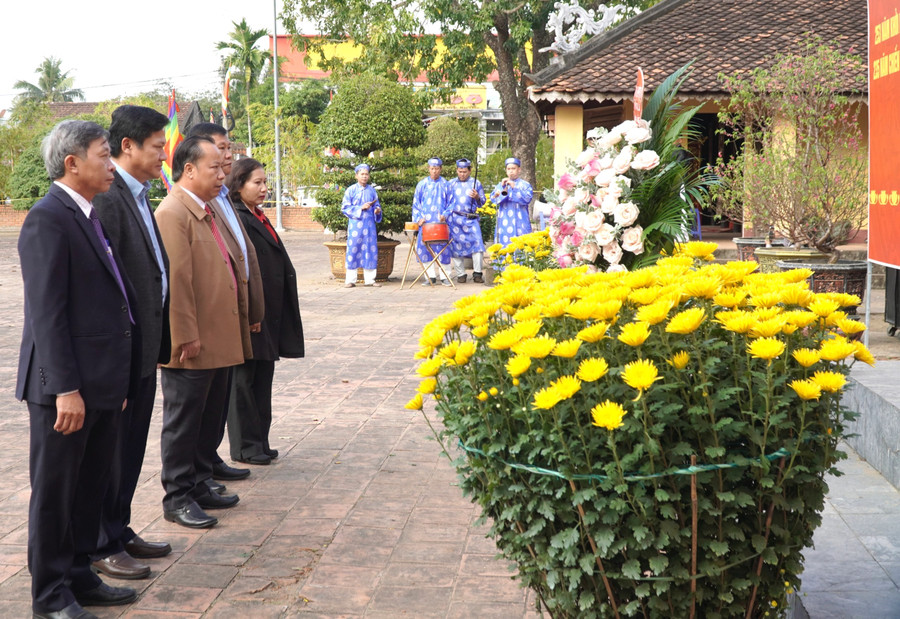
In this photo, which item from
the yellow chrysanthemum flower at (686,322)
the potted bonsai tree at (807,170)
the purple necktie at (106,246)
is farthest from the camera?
the potted bonsai tree at (807,170)

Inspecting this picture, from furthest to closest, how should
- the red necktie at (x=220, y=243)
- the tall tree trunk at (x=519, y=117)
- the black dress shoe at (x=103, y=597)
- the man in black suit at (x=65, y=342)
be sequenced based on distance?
1. the tall tree trunk at (x=519, y=117)
2. the red necktie at (x=220, y=243)
3. the black dress shoe at (x=103, y=597)
4. the man in black suit at (x=65, y=342)

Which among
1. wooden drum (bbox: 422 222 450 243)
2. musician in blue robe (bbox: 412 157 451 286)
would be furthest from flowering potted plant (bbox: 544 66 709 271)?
musician in blue robe (bbox: 412 157 451 286)

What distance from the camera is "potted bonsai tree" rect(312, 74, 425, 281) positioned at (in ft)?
52.1

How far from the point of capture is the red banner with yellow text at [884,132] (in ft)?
20.7

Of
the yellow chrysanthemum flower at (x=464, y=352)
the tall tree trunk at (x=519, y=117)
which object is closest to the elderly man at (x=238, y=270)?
the yellow chrysanthemum flower at (x=464, y=352)

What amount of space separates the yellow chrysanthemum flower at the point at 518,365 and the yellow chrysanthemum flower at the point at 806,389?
2.06 ft

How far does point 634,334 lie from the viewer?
7.42 feet

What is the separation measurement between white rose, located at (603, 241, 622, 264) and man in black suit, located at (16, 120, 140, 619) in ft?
8.38

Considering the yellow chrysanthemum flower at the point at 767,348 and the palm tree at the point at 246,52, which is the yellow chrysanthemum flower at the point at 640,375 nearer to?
the yellow chrysanthemum flower at the point at 767,348

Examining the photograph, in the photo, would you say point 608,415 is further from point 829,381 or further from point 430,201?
point 430,201

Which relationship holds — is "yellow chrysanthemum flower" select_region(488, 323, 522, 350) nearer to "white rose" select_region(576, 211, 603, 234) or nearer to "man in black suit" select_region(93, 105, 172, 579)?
"man in black suit" select_region(93, 105, 172, 579)

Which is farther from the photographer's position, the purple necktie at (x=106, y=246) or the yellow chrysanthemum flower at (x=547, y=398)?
the purple necktie at (x=106, y=246)

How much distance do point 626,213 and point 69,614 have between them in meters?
3.16

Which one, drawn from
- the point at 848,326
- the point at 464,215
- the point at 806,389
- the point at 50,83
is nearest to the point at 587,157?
the point at 848,326
